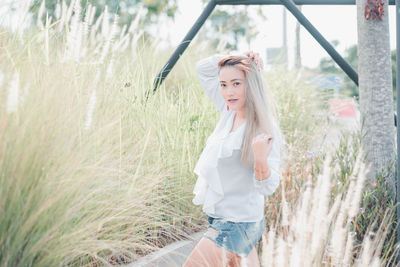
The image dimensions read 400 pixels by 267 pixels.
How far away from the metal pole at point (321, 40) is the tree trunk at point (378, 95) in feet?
0.77

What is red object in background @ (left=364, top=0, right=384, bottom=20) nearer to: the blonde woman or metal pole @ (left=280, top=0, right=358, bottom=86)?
metal pole @ (left=280, top=0, right=358, bottom=86)

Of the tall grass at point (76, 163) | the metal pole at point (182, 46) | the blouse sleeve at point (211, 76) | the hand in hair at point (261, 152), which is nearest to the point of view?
the tall grass at point (76, 163)

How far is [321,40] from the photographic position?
12.4ft

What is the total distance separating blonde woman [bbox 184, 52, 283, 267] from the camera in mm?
2371

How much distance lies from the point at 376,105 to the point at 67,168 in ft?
8.07

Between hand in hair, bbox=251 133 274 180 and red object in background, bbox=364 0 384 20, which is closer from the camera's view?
hand in hair, bbox=251 133 274 180

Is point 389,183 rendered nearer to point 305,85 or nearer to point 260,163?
point 260,163

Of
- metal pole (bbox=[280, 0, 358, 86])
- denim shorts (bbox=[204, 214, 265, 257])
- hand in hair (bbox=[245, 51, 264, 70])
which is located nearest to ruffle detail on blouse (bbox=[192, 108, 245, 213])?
denim shorts (bbox=[204, 214, 265, 257])

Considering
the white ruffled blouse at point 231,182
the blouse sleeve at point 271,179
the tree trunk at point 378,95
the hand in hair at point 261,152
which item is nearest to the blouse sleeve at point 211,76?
the white ruffled blouse at point 231,182

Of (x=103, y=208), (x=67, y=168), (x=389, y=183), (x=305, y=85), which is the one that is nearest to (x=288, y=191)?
(x=389, y=183)

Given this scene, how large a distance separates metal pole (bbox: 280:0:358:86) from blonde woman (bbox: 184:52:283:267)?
50.5 inches

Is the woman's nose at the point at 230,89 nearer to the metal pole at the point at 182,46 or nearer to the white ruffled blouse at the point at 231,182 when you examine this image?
the white ruffled blouse at the point at 231,182

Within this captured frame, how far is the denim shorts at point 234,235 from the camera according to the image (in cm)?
238

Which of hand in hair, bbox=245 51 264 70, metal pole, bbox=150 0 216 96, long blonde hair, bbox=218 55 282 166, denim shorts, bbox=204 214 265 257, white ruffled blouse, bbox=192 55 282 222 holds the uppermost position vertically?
metal pole, bbox=150 0 216 96
